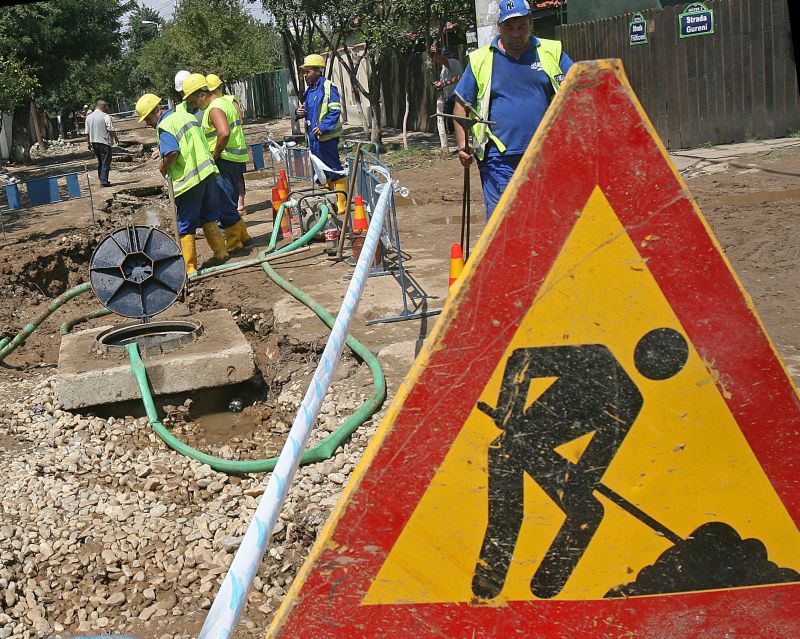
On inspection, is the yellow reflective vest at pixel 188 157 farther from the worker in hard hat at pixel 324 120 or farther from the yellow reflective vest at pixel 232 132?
the worker in hard hat at pixel 324 120

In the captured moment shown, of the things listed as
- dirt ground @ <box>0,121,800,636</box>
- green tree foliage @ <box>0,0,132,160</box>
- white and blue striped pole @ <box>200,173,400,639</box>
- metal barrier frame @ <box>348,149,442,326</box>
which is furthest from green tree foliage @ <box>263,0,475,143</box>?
white and blue striped pole @ <box>200,173,400,639</box>

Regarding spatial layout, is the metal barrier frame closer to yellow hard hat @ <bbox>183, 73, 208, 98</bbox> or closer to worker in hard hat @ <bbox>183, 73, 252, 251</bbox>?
worker in hard hat @ <bbox>183, 73, 252, 251</bbox>

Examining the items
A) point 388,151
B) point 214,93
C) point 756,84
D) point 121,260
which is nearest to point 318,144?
point 214,93

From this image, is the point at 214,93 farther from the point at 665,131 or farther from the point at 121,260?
the point at 665,131

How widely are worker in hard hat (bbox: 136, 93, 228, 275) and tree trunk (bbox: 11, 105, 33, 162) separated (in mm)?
23891

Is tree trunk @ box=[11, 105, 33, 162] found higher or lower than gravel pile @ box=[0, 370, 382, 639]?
higher

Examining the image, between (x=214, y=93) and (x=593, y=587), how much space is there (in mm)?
9085

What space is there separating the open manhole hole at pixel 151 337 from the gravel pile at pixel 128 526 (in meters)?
0.66

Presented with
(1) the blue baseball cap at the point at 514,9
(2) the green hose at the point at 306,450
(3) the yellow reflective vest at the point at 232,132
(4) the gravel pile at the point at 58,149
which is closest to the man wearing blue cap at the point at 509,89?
(1) the blue baseball cap at the point at 514,9

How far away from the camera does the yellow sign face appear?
6.59ft

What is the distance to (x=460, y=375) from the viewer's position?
2.01 meters

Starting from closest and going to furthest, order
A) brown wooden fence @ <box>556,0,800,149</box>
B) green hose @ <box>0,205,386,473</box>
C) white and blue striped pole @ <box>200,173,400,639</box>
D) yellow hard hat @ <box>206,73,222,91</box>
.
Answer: white and blue striped pole @ <box>200,173,400,639</box> < green hose @ <box>0,205,386,473</box> < yellow hard hat @ <box>206,73,222,91</box> < brown wooden fence @ <box>556,0,800,149</box>

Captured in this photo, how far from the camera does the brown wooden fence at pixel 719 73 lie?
13516 mm

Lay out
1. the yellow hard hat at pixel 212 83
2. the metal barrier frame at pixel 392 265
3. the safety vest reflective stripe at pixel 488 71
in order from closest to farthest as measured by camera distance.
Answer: the safety vest reflective stripe at pixel 488 71, the metal barrier frame at pixel 392 265, the yellow hard hat at pixel 212 83
